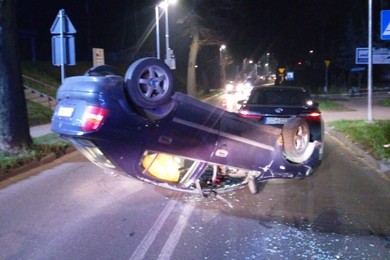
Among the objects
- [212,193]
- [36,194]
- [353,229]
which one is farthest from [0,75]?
[353,229]

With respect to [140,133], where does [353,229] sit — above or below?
below

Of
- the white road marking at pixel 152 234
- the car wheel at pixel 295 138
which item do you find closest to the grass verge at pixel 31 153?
the white road marking at pixel 152 234

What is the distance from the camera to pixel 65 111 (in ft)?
20.9

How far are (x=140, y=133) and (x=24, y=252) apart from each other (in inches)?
68.6

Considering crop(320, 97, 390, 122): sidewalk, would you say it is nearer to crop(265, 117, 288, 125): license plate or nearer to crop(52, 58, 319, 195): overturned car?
crop(265, 117, 288, 125): license plate

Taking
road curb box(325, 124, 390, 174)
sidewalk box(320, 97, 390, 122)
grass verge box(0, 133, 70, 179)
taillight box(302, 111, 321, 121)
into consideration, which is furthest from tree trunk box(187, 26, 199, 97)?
taillight box(302, 111, 321, 121)

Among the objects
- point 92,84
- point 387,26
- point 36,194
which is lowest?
point 36,194

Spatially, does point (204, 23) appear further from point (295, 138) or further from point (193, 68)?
point (295, 138)

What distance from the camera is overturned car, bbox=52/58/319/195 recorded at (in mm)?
6043

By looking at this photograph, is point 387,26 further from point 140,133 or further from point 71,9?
point 71,9

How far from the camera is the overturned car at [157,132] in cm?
604

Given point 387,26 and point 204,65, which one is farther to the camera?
point 204,65

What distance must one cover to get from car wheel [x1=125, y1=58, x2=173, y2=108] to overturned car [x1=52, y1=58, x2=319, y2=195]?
0.04 feet

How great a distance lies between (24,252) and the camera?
19.3 feet
